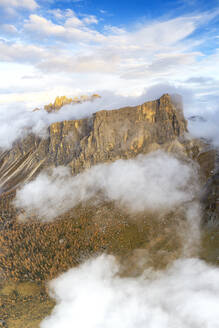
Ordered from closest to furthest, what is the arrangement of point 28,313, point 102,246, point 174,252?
point 28,313 → point 174,252 → point 102,246

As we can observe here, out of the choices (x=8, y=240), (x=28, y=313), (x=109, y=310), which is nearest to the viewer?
(x=28, y=313)

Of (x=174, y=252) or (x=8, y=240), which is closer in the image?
(x=174, y=252)

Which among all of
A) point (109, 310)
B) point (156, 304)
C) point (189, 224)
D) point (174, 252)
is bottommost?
point (109, 310)

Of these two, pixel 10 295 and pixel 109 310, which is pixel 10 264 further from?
pixel 109 310

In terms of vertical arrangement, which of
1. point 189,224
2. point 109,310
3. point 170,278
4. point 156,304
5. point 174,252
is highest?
point 189,224

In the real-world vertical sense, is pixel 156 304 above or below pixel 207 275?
below

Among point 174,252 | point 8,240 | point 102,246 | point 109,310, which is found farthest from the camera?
point 8,240

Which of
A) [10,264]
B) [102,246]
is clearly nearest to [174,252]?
[102,246]

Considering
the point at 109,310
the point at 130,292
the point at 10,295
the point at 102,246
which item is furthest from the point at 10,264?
the point at 130,292

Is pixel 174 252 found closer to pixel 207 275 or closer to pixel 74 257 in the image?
pixel 207 275
